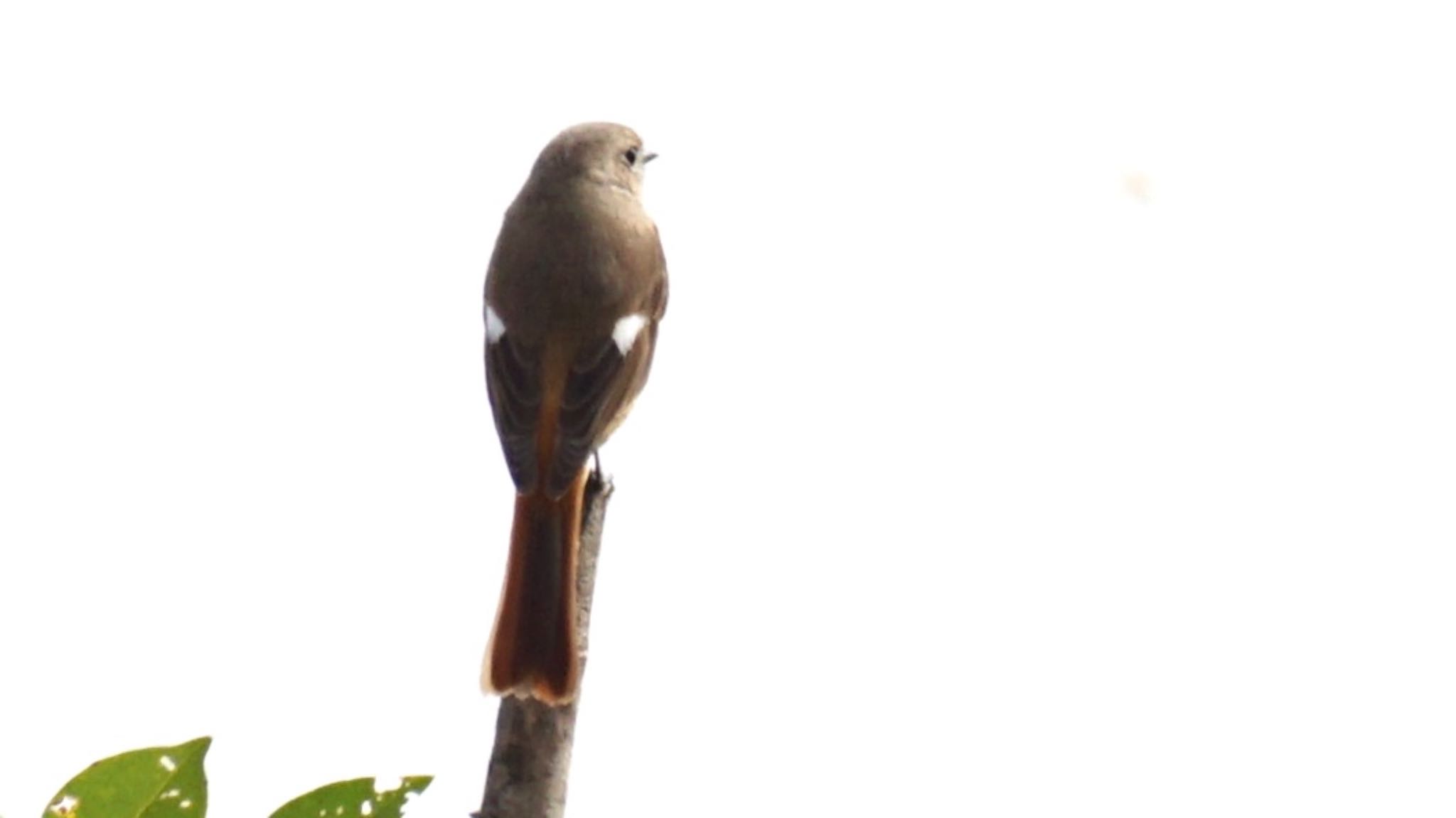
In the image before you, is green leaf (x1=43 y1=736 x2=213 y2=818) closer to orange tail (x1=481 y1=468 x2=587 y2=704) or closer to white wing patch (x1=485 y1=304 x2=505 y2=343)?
orange tail (x1=481 y1=468 x2=587 y2=704)

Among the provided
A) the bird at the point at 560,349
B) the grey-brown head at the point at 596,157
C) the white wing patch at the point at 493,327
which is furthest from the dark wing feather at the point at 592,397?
the grey-brown head at the point at 596,157

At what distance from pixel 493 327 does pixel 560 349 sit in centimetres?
20

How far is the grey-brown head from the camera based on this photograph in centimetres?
503

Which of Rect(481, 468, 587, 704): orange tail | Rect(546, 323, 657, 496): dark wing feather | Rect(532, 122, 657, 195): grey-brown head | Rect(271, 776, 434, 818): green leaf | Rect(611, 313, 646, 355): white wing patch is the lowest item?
Rect(271, 776, 434, 818): green leaf

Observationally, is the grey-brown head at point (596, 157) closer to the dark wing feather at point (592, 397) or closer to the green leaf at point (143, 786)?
the dark wing feather at point (592, 397)

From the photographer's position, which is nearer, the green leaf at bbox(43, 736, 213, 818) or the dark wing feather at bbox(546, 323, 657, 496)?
the green leaf at bbox(43, 736, 213, 818)

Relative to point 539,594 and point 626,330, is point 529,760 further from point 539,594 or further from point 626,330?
point 626,330

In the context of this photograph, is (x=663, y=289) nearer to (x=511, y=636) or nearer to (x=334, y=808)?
(x=511, y=636)

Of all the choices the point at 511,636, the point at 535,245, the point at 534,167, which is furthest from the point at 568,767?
the point at 534,167

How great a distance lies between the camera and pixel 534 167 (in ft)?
16.7

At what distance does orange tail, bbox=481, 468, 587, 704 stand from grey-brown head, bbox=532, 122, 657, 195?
47.5 inches

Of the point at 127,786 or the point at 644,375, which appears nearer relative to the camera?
the point at 127,786

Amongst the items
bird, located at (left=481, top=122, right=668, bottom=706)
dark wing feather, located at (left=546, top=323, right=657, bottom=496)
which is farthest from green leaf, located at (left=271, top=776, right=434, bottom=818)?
dark wing feather, located at (left=546, top=323, right=657, bottom=496)

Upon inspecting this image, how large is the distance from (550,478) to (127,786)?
6.87 feet
